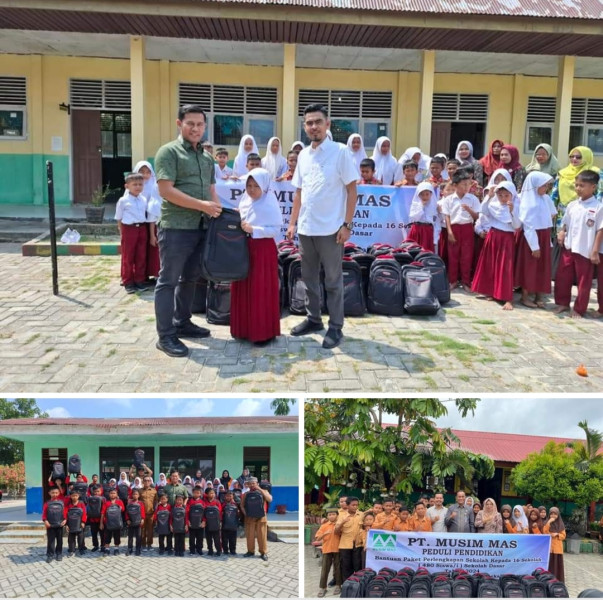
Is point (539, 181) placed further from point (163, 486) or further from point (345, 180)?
point (163, 486)

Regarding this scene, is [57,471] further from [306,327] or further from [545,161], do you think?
[545,161]

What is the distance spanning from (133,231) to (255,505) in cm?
391

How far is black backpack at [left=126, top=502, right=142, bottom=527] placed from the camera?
4.84 meters

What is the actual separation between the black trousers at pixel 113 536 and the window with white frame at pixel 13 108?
34.3 ft

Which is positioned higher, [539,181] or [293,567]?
[539,181]

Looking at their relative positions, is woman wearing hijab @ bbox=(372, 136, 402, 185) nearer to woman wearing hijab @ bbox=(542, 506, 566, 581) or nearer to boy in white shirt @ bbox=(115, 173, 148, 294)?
boy in white shirt @ bbox=(115, 173, 148, 294)

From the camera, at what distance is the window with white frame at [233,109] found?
13.1m

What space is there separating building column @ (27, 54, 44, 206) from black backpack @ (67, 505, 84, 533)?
9756 mm

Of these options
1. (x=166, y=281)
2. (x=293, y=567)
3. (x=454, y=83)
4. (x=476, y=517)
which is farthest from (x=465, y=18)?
(x=293, y=567)

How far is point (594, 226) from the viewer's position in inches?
243

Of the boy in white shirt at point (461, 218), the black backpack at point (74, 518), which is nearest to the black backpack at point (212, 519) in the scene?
the black backpack at point (74, 518)

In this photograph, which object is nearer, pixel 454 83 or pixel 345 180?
pixel 345 180

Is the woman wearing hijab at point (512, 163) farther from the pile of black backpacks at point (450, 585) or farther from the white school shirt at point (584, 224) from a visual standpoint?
the pile of black backpacks at point (450, 585)

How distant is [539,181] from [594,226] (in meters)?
0.69
